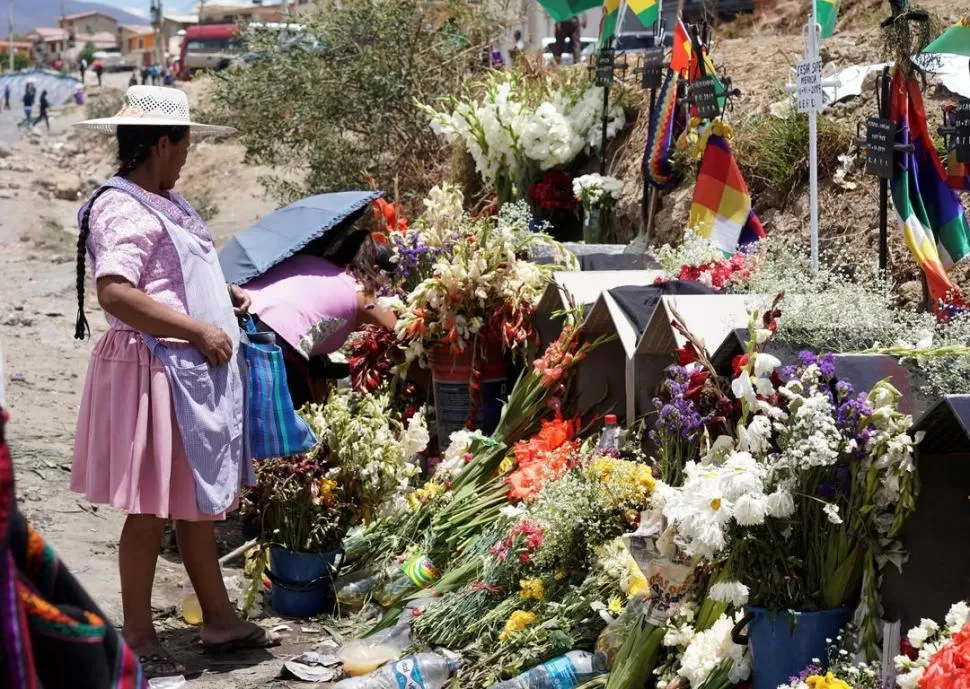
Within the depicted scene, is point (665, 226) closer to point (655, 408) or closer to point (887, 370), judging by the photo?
point (655, 408)

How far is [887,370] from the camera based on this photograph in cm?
351

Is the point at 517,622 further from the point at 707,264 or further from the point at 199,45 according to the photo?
the point at 199,45

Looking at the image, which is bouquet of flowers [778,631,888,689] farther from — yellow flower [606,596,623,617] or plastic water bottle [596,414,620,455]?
plastic water bottle [596,414,620,455]

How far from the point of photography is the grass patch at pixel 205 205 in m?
23.5

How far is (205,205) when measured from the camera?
964 inches

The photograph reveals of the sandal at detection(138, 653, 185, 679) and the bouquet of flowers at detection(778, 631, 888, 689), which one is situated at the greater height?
the bouquet of flowers at detection(778, 631, 888, 689)

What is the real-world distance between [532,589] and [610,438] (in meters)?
0.72

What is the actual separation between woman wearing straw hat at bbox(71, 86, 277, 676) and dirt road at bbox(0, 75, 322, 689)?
1.64 ft

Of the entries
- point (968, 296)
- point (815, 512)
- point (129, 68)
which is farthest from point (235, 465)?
point (129, 68)

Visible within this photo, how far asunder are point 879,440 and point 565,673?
1.27 meters

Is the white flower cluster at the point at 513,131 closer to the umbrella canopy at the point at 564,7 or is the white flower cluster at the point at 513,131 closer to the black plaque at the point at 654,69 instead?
the black plaque at the point at 654,69

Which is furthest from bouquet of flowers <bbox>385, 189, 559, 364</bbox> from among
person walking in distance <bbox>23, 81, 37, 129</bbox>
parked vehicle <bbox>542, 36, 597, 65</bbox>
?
person walking in distance <bbox>23, 81, 37, 129</bbox>

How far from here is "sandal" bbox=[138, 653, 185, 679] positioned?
14.3 feet

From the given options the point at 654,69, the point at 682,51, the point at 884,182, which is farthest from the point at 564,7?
the point at 884,182
